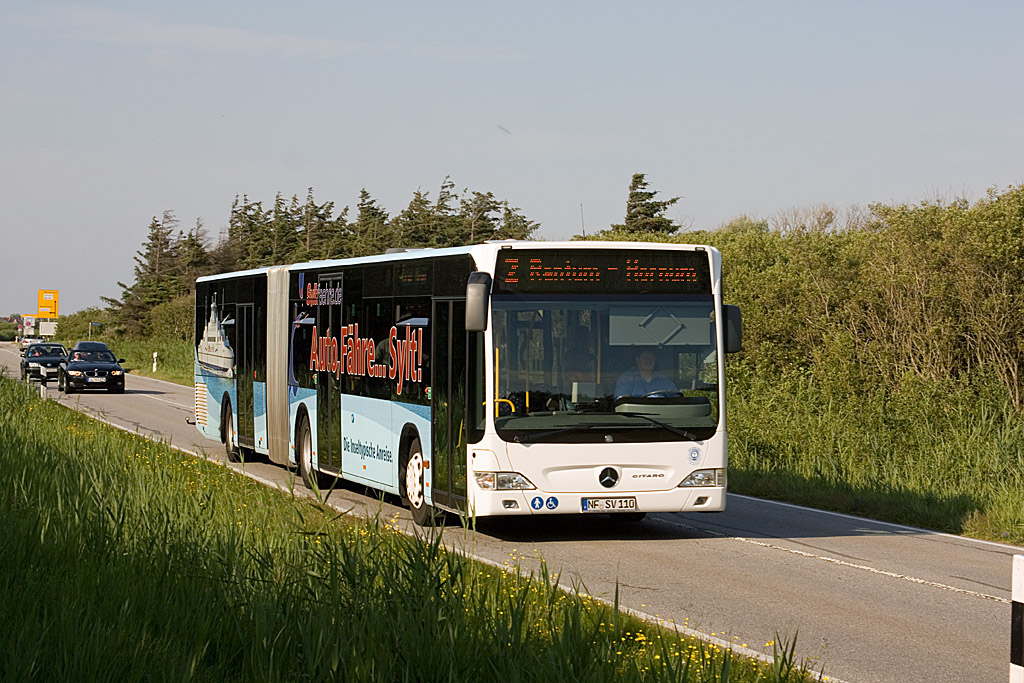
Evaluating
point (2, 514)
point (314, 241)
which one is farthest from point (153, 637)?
point (314, 241)

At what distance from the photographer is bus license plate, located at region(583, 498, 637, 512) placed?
12891 millimetres

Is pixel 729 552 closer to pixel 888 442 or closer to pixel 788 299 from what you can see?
pixel 888 442

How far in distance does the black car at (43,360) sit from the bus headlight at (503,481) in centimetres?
3859

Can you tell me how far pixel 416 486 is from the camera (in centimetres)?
1458

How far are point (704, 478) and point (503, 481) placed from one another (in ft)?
6.55

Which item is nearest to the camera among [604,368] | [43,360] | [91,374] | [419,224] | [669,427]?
[604,368]

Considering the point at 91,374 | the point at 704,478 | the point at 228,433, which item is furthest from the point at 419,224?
the point at 704,478

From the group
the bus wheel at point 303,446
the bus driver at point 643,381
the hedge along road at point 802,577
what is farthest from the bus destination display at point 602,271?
the bus wheel at point 303,446

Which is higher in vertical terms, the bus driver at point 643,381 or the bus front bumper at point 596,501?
the bus driver at point 643,381

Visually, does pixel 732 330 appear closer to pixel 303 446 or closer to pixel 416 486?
pixel 416 486

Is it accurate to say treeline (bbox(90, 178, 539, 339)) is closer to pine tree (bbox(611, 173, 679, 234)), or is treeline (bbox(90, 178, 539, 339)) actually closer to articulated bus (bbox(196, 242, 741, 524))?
pine tree (bbox(611, 173, 679, 234))

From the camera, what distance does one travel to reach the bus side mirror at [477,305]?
1233 centimetres

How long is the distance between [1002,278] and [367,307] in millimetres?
9754

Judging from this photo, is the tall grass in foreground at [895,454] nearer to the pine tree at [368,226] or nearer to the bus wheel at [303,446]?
the bus wheel at [303,446]
